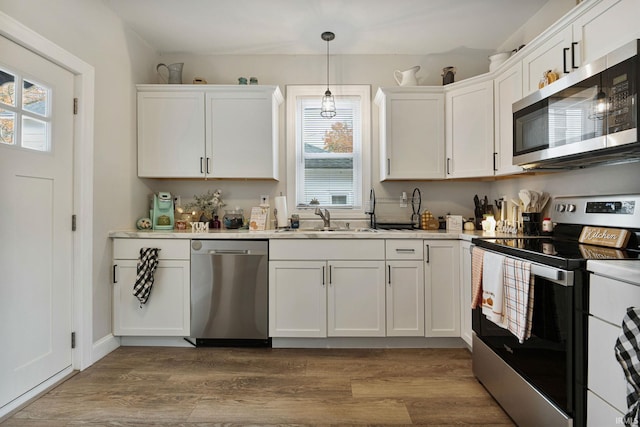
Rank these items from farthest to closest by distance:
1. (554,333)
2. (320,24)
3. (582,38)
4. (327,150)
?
(327,150) → (320,24) → (582,38) → (554,333)

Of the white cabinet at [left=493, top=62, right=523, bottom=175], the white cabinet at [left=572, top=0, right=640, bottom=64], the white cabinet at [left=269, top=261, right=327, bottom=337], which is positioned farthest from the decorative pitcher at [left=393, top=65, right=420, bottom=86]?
the white cabinet at [left=269, top=261, right=327, bottom=337]

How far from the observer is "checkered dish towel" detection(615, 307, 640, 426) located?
91cm

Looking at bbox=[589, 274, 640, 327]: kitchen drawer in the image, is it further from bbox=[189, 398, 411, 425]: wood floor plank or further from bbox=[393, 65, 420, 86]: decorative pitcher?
bbox=[393, 65, 420, 86]: decorative pitcher

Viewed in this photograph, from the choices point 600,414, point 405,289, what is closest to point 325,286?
point 405,289

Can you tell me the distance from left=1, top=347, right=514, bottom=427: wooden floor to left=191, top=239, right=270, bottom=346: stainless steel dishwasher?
0.19 m

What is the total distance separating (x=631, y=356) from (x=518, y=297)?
0.60 m

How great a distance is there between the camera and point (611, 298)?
3.72 ft

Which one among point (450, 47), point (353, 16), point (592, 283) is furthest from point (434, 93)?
point (592, 283)

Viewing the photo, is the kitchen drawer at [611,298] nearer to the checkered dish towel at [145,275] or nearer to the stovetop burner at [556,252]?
the stovetop burner at [556,252]

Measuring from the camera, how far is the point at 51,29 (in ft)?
6.59

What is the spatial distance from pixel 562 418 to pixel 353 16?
2.80m

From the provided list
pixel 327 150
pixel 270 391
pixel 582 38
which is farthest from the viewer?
pixel 327 150

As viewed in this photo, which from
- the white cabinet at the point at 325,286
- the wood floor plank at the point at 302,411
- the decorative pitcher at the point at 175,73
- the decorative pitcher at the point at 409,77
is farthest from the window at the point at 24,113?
the decorative pitcher at the point at 409,77

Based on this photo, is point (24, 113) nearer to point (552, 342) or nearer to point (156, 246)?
point (156, 246)
